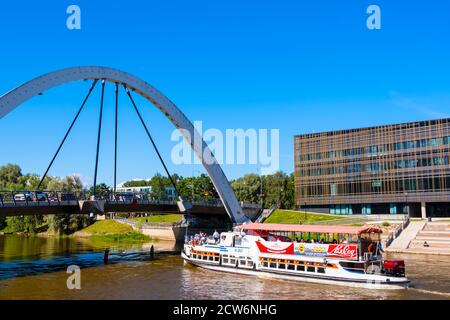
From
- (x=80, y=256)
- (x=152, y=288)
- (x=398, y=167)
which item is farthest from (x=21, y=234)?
(x=398, y=167)

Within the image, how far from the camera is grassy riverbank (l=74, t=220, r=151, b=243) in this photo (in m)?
83.0

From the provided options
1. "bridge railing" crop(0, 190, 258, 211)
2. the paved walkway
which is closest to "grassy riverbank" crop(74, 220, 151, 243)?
"bridge railing" crop(0, 190, 258, 211)

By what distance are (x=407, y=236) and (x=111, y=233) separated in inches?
2135

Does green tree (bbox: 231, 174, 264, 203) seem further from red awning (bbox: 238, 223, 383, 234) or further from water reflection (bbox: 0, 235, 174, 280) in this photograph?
red awning (bbox: 238, 223, 383, 234)

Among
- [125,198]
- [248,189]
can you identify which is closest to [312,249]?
[125,198]

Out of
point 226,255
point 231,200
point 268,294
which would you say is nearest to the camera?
point 268,294

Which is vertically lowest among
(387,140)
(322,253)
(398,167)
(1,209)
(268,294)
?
(268,294)

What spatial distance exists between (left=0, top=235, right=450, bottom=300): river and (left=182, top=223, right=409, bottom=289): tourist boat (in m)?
0.84

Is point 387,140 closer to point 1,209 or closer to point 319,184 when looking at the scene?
point 319,184

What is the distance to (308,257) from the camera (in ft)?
118

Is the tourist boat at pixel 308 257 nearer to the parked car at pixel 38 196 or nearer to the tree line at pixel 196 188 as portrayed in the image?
the parked car at pixel 38 196

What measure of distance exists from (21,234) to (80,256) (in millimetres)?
49725

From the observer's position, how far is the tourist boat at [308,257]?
32.9 m

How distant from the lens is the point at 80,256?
53.4 m
